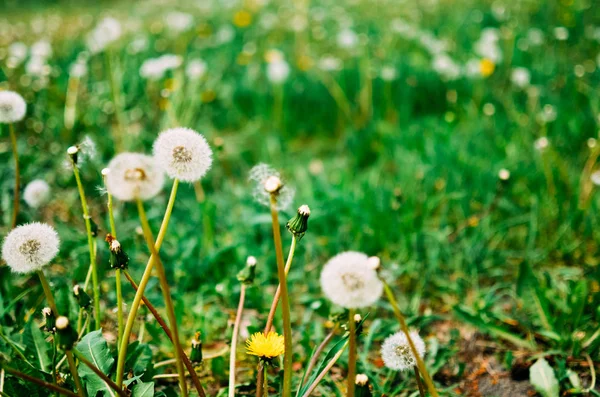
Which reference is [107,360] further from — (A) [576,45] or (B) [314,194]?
(A) [576,45]

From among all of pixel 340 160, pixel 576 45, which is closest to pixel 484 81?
pixel 576 45

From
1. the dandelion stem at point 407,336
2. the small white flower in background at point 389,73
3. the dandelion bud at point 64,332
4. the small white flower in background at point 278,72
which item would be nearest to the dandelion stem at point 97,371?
the dandelion bud at point 64,332

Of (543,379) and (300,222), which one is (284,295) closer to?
(300,222)

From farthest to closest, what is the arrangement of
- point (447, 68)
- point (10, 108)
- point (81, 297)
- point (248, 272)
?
point (447, 68) < point (10, 108) < point (248, 272) < point (81, 297)

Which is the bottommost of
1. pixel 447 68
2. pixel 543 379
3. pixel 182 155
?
pixel 543 379

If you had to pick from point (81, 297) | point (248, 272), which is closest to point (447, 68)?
point (248, 272)
